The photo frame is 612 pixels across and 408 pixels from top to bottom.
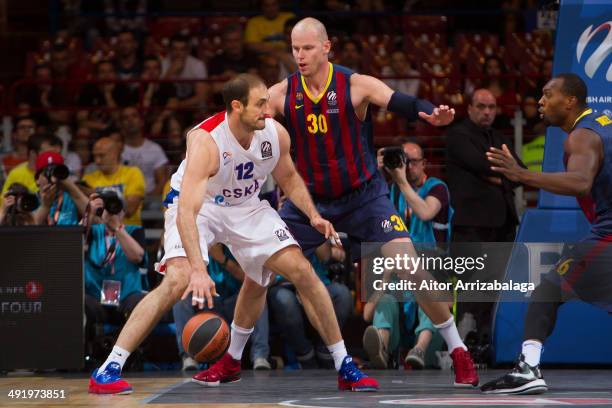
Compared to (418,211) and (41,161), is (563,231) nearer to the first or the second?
(418,211)

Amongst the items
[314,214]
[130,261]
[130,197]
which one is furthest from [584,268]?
[130,197]

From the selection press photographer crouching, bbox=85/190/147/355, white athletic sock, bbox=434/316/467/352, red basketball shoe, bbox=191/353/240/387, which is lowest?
red basketball shoe, bbox=191/353/240/387

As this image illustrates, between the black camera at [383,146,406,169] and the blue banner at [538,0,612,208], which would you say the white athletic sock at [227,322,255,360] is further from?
the blue banner at [538,0,612,208]

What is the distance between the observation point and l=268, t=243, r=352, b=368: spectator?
9.32 meters

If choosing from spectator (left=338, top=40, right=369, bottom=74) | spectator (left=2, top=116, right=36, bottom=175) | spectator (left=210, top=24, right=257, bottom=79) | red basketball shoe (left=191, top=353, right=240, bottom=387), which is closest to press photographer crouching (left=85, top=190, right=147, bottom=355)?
red basketball shoe (left=191, top=353, right=240, bottom=387)

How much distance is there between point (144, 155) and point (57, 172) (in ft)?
7.68

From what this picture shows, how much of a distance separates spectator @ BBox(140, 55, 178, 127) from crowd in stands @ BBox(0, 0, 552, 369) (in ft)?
0.07

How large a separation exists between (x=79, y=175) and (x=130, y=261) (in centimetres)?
208

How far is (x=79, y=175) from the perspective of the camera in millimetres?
11258

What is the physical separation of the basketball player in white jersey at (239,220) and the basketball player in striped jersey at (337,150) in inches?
16.2

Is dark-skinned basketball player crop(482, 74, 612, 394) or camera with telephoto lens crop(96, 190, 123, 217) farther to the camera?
camera with telephoto lens crop(96, 190, 123, 217)

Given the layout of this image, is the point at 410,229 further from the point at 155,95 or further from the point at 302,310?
the point at 155,95

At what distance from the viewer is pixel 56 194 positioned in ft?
31.0

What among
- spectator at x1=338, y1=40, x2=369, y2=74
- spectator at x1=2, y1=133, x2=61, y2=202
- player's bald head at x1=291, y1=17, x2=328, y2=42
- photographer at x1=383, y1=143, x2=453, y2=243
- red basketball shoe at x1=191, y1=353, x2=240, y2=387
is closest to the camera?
player's bald head at x1=291, y1=17, x2=328, y2=42
